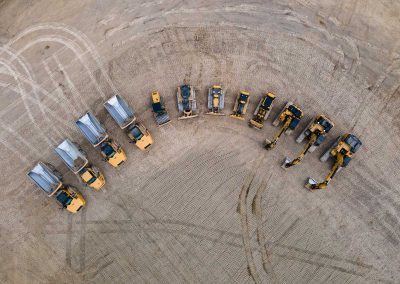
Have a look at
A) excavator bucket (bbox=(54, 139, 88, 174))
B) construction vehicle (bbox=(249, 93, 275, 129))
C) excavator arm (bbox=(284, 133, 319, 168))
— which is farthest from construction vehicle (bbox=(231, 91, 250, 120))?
excavator bucket (bbox=(54, 139, 88, 174))

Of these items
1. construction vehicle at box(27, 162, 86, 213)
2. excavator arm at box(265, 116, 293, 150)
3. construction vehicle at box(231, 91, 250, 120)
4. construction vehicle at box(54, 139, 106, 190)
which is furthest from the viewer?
construction vehicle at box(231, 91, 250, 120)

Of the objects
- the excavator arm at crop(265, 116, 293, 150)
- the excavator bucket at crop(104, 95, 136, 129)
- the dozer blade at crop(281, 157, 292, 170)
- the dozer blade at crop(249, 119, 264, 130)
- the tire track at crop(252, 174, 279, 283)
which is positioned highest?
the excavator bucket at crop(104, 95, 136, 129)

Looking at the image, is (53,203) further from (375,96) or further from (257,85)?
(375,96)

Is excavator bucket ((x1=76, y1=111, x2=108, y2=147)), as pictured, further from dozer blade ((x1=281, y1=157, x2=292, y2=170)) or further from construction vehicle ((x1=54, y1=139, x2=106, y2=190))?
dozer blade ((x1=281, y1=157, x2=292, y2=170))

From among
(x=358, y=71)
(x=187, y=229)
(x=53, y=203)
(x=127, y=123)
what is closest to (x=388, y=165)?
(x=358, y=71)

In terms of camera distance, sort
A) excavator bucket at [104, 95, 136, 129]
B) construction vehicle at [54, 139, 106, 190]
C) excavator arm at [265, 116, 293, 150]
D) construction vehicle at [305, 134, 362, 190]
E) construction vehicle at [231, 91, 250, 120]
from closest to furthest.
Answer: construction vehicle at [54, 139, 106, 190]
construction vehicle at [305, 134, 362, 190]
excavator bucket at [104, 95, 136, 129]
excavator arm at [265, 116, 293, 150]
construction vehicle at [231, 91, 250, 120]

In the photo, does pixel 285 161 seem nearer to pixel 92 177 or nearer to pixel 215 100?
pixel 215 100
